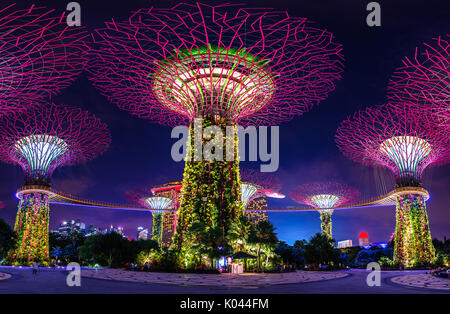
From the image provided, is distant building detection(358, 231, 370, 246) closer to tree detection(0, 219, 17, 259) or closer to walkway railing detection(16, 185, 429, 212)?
walkway railing detection(16, 185, 429, 212)

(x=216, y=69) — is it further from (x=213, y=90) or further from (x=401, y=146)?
(x=401, y=146)

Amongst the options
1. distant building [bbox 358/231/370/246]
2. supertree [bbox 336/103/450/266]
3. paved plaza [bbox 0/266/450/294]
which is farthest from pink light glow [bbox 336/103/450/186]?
distant building [bbox 358/231/370/246]

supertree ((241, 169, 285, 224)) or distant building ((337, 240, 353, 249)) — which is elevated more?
supertree ((241, 169, 285, 224))

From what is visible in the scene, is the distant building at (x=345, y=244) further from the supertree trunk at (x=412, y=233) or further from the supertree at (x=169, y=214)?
the supertree trunk at (x=412, y=233)

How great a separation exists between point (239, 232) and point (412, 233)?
26.1 meters

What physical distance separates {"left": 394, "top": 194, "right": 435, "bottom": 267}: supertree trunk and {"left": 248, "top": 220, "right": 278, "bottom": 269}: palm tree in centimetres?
2222

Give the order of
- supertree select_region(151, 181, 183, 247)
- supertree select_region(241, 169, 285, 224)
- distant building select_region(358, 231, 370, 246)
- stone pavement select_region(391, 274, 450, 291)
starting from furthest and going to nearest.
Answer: distant building select_region(358, 231, 370, 246) → supertree select_region(151, 181, 183, 247) → supertree select_region(241, 169, 285, 224) → stone pavement select_region(391, 274, 450, 291)

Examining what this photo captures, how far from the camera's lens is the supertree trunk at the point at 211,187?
115 feet

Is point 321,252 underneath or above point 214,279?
underneath

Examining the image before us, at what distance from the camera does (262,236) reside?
34094mm

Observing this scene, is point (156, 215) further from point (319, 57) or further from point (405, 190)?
point (319, 57)

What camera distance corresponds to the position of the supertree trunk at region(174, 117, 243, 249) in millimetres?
35031

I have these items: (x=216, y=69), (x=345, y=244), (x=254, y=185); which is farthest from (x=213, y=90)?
(x=345, y=244)
